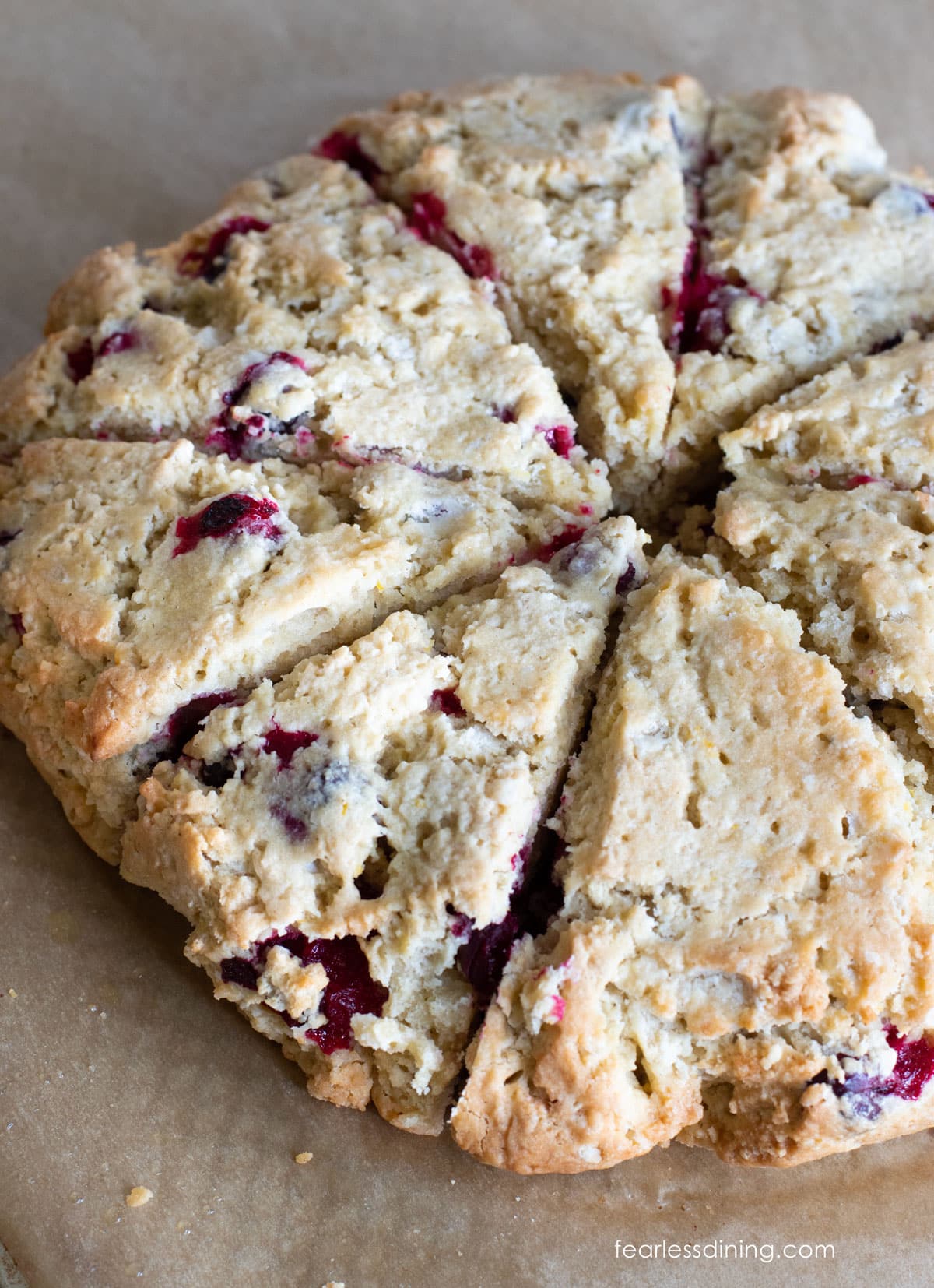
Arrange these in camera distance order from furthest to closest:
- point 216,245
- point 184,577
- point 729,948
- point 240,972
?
point 216,245, point 184,577, point 240,972, point 729,948

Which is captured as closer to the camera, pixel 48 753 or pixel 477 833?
pixel 477 833

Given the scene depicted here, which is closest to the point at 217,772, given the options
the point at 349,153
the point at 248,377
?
the point at 248,377

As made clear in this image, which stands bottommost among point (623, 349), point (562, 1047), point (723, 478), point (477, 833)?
point (562, 1047)

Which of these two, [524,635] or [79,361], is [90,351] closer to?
[79,361]

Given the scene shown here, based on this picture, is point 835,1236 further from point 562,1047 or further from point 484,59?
point 484,59

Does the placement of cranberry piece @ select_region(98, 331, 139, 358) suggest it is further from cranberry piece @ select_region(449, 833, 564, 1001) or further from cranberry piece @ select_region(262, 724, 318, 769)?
cranberry piece @ select_region(449, 833, 564, 1001)

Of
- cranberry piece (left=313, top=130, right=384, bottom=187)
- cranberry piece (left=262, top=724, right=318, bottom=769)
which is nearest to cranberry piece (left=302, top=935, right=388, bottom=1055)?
cranberry piece (left=262, top=724, right=318, bottom=769)

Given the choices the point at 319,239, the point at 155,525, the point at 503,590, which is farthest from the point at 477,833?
the point at 319,239

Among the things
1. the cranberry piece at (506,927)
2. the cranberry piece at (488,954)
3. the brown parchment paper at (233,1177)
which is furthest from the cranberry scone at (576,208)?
the brown parchment paper at (233,1177)
